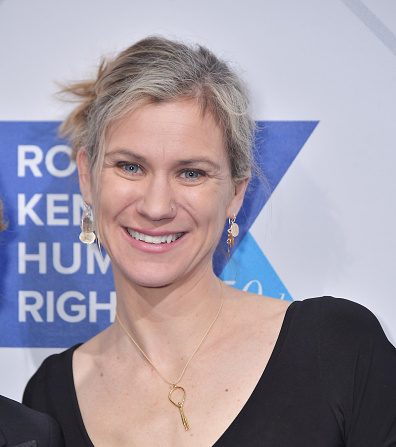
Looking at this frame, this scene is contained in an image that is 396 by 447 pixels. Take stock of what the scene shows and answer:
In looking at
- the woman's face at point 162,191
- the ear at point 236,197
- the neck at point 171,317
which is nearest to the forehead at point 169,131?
the woman's face at point 162,191

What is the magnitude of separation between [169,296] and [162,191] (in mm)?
229

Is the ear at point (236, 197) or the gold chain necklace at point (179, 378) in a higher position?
the ear at point (236, 197)

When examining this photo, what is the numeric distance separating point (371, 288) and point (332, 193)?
222mm

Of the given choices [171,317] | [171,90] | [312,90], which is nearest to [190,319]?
[171,317]

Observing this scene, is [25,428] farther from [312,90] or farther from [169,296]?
[312,90]

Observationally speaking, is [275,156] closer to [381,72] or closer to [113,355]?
[381,72]

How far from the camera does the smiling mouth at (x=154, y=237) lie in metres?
1.44

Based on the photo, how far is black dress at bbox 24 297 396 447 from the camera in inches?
51.8

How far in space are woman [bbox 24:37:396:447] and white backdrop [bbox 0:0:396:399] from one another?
0.25m

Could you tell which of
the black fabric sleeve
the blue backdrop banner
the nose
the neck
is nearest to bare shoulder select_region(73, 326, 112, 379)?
the neck

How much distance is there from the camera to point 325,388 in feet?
4.41

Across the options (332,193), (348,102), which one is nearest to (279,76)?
(348,102)

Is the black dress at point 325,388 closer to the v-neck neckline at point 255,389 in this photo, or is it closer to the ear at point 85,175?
the v-neck neckline at point 255,389

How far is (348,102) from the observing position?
5.65 feet
